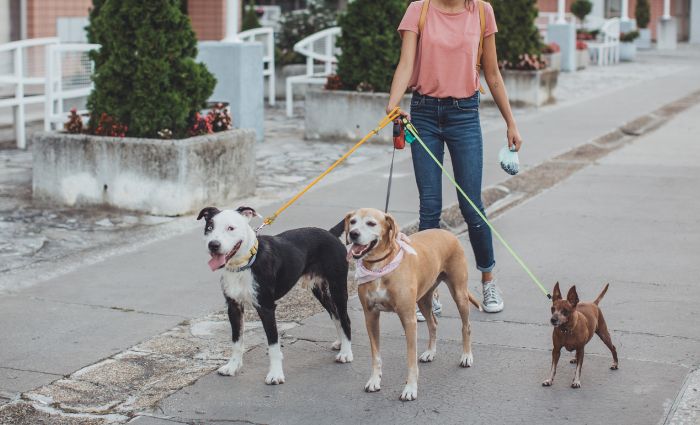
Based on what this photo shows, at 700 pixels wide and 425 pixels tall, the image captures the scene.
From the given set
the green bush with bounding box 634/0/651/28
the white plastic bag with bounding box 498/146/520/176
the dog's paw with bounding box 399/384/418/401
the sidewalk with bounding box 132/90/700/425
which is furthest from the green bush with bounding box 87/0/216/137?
the green bush with bounding box 634/0/651/28

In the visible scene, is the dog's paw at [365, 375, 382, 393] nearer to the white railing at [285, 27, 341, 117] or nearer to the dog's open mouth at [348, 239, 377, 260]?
the dog's open mouth at [348, 239, 377, 260]

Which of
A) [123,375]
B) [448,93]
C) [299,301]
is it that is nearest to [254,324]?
[299,301]

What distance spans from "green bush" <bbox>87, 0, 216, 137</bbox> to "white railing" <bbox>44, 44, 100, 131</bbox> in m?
1.97

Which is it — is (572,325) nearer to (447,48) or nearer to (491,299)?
(491,299)

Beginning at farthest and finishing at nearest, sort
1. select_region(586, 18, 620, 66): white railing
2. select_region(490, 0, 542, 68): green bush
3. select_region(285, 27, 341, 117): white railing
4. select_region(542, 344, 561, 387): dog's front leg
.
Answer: select_region(586, 18, 620, 66): white railing → select_region(490, 0, 542, 68): green bush → select_region(285, 27, 341, 117): white railing → select_region(542, 344, 561, 387): dog's front leg

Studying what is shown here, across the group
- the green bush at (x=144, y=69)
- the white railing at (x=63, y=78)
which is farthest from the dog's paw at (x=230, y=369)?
the white railing at (x=63, y=78)

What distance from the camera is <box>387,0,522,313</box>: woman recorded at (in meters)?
6.08

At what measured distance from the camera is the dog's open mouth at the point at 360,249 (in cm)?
484

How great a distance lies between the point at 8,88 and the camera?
14.2 meters

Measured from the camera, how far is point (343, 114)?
44.9ft

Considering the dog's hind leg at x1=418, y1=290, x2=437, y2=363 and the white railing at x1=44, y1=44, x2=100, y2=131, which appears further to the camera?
the white railing at x1=44, y1=44, x2=100, y2=131

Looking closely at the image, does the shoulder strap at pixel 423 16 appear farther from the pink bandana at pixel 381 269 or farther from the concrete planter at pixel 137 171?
the concrete planter at pixel 137 171

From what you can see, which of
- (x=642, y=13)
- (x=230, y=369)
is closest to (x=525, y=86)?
(x=230, y=369)

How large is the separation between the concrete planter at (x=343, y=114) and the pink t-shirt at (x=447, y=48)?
7.23 m
